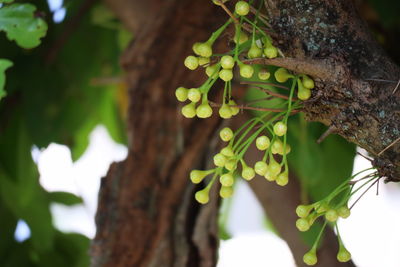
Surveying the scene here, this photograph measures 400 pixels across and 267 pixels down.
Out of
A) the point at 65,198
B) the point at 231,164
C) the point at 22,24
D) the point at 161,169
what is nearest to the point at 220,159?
the point at 231,164

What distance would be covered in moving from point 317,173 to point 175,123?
241 millimetres

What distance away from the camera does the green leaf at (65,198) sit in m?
1.48

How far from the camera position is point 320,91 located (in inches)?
21.9

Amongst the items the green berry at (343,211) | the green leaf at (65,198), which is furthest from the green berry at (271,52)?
the green leaf at (65,198)

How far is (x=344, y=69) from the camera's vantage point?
543mm

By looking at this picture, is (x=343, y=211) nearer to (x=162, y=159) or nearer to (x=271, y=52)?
(x=271, y=52)

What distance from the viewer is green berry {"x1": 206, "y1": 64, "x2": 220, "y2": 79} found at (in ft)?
1.86

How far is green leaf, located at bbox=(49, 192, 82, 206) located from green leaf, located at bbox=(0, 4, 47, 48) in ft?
2.68

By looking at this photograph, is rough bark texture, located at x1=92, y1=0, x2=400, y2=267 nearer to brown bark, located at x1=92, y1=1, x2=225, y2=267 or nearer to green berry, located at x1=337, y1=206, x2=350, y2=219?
brown bark, located at x1=92, y1=1, x2=225, y2=267

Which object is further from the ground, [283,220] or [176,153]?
[176,153]

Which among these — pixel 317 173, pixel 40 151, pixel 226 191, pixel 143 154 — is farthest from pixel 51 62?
pixel 226 191

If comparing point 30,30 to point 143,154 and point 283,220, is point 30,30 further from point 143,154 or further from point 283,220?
point 283,220

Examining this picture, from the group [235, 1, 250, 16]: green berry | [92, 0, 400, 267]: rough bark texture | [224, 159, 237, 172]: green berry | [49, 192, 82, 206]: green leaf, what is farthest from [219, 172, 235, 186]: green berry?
[49, 192, 82, 206]: green leaf

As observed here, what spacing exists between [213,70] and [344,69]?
0.36 ft
